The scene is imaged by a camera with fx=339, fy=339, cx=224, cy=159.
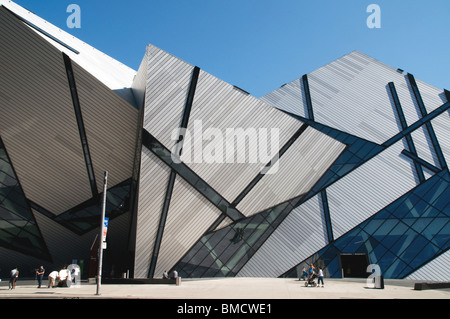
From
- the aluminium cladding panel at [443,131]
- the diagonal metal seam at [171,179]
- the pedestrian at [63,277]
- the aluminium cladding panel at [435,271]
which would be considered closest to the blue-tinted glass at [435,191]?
the aluminium cladding panel at [443,131]

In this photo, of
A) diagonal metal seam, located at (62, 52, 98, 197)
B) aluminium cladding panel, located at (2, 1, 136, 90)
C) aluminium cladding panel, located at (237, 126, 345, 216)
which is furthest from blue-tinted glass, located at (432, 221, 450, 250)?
aluminium cladding panel, located at (2, 1, 136, 90)

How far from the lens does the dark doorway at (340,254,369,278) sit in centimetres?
2428

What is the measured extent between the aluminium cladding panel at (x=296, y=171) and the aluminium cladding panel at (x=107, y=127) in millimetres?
10357

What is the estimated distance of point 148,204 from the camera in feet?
76.8

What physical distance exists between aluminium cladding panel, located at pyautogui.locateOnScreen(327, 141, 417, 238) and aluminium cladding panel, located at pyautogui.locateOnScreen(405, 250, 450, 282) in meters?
5.16

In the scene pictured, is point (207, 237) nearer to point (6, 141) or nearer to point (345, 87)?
point (6, 141)

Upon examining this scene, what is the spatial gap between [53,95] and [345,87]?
2778 cm

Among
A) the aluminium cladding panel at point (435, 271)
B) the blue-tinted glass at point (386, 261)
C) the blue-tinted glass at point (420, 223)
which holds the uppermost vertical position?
the blue-tinted glass at point (420, 223)

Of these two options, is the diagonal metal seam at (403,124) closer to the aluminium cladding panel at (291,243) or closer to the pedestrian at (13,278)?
the aluminium cladding panel at (291,243)

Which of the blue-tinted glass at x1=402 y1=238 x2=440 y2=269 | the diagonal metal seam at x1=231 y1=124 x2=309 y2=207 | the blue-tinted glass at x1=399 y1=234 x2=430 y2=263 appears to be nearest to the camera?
the blue-tinted glass at x1=402 y1=238 x2=440 y2=269

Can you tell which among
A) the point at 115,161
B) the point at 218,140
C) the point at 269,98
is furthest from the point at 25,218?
the point at 269,98

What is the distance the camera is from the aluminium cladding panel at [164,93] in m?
24.7

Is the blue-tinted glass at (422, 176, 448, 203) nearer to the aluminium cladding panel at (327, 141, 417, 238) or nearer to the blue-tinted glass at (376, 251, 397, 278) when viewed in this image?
the aluminium cladding panel at (327, 141, 417, 238)

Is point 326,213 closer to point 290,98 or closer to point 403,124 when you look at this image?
point 403,124
